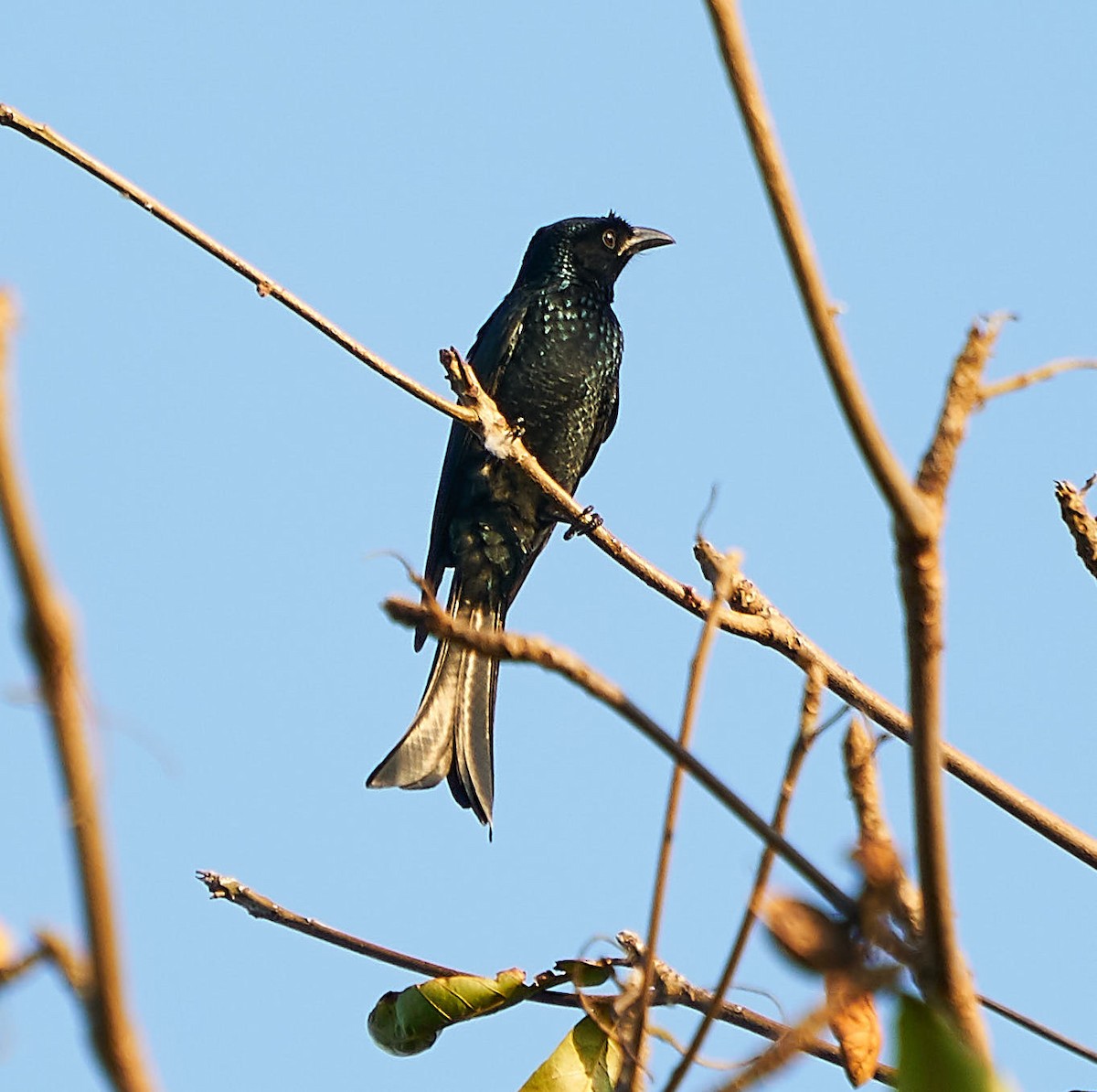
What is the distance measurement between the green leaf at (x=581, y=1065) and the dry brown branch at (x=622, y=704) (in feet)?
4.00

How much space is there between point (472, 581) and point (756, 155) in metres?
4.80

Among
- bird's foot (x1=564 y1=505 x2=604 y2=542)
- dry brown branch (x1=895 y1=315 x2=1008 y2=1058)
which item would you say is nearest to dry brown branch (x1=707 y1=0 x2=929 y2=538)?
dry brown branch (x1=895 y1=315 x2=1008 y2=1058)

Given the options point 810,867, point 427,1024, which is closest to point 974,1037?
point 810,867

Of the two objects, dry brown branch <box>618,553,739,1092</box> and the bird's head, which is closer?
dry brown branch <box>618,553,739,1092</box>

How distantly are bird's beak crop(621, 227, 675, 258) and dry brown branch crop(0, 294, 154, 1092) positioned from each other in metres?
6.01

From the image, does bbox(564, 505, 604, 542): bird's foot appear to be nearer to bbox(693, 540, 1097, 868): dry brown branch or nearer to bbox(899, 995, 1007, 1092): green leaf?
bbox(693, 540, 1097, 868): dry brown branch

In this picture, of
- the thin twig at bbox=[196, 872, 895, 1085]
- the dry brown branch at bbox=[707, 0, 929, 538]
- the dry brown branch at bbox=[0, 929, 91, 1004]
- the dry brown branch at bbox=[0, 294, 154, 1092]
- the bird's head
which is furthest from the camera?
the bird's head

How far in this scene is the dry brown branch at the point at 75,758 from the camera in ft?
1.77

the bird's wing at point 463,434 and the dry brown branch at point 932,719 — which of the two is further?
the bird's wing at point 463,434

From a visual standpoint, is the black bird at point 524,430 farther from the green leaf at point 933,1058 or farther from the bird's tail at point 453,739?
the green leaf at point 933,1058

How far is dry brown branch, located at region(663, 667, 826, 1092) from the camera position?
1.00 metres

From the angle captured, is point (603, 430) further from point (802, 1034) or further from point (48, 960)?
point (48, 960)

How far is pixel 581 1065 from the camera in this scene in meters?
1.96

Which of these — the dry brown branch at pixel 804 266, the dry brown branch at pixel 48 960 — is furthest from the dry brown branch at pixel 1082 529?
the dry brown branch at pixel 48 960
